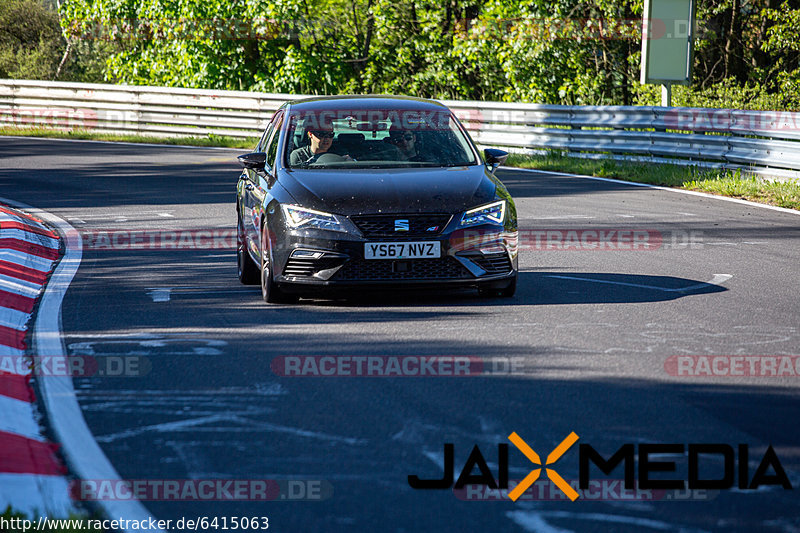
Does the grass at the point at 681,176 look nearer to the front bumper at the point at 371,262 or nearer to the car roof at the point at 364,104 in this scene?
the car roof at the point at 364,104

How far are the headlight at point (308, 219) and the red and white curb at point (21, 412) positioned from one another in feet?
6.34

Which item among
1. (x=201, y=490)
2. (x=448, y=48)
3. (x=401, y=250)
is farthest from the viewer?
(x=448, y=48)

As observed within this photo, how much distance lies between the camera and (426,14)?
112 ft

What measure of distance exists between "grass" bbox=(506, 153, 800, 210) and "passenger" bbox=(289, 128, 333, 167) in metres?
7.62

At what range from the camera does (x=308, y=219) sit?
7820 mm

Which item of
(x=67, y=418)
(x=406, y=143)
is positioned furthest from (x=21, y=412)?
(x=406, y=143)

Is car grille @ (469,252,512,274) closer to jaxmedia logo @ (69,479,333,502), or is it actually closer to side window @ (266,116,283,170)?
side window @ (266,116,283,170)

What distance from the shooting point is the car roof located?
30.5 feet

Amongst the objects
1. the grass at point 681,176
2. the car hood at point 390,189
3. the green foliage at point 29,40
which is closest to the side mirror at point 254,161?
the car hood at point 390,189

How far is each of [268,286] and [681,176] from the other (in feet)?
35.7

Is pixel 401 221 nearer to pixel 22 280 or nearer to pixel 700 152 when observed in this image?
pixel 22 280

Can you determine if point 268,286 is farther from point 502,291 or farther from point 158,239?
point 158,239

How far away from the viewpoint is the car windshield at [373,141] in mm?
8656

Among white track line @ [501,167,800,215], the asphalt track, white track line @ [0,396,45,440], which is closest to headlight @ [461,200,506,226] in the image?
the asphalt track
